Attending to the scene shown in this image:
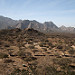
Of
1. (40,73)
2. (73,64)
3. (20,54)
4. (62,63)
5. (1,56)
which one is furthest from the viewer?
(20,54)

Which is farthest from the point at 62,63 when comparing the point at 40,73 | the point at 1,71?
the point at 1,71

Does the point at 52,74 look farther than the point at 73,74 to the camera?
No

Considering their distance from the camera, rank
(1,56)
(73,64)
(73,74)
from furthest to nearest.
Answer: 1. (1,56)
2. (73,64)
3. (73,74)

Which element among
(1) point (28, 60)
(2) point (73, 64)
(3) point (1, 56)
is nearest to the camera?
(2) point (73, 64)

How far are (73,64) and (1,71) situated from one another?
729 centimetres

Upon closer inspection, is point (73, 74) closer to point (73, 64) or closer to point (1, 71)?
point (73, 64)

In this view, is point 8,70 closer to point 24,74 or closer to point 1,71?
point 1,71

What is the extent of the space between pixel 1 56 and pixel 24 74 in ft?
22.2

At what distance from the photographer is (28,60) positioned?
36.0 feet

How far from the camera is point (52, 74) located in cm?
579

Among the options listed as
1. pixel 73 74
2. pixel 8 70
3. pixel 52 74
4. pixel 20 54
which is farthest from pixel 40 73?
pixel 20 54

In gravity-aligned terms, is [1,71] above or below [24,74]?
below

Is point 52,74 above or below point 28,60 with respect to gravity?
above

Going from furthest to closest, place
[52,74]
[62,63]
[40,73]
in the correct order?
[62,63] < [40,73] < [52,74]
